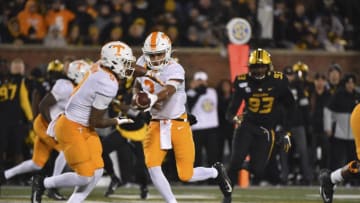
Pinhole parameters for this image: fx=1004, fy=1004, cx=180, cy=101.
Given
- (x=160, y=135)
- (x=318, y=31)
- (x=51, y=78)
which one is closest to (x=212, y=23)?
(x=318, y=31)

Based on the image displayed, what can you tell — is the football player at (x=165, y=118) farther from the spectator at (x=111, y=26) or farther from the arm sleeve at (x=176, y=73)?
the spectator at (x=111, y=26)

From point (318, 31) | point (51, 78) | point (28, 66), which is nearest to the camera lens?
point (51, 78)

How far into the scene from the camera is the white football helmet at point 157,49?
9.32 m

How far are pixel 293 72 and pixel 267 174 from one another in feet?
4.94

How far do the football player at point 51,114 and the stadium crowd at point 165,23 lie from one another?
4.16 m

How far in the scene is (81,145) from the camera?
8766 millimetres

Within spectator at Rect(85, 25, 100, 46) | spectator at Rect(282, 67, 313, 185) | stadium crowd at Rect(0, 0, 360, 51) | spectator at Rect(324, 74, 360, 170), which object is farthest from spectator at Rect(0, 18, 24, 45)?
spectator at Rect(324, 74, 360, 170)

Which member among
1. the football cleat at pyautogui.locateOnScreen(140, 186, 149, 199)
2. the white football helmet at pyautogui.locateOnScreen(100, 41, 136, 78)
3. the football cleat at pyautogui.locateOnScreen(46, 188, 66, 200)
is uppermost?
the white football helmet at pyautogui.locateOnScreen(100, 41, 136, 78)

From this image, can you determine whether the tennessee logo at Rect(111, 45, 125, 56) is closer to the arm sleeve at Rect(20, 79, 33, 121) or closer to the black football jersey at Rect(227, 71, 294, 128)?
the black football jersey at Rect(227, 71, 294, 128)

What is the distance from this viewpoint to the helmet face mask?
10.7m

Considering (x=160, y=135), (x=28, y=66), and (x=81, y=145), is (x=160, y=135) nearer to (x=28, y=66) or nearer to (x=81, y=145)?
(x=81, y=145)

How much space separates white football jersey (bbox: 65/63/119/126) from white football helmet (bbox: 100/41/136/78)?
72 millimetres

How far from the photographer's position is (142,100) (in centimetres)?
870

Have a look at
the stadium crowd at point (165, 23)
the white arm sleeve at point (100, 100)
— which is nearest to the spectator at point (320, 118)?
the stadium crowd at point (165, 23)
